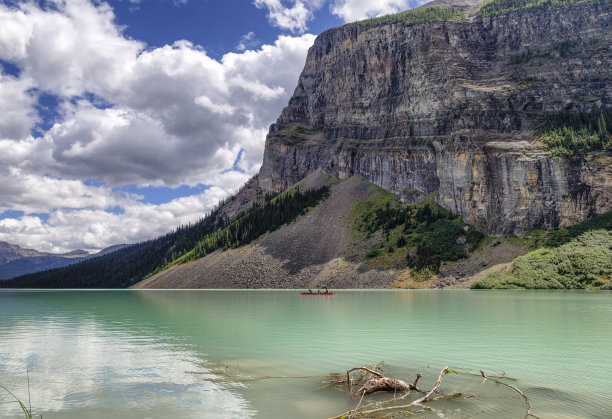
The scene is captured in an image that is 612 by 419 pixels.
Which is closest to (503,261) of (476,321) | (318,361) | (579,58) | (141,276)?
(476,321)

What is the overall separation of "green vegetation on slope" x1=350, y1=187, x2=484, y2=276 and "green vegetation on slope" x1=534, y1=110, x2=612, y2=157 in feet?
115

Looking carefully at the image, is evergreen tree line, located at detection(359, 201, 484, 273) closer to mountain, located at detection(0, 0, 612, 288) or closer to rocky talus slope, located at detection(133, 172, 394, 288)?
mountain, located at detection(0, 0, 612, 288)

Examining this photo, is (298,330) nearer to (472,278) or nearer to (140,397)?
(140,397)

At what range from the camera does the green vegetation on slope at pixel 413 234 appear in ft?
387

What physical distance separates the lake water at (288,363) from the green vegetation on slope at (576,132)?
10453 cm

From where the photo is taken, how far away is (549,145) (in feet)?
420

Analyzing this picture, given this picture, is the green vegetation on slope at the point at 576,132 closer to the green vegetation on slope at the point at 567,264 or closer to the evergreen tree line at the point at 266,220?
the green vegetation on slope at the point at 567,264

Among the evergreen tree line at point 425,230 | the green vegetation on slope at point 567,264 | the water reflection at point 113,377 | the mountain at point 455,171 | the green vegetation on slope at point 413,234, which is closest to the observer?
the water reflection at point 113,377

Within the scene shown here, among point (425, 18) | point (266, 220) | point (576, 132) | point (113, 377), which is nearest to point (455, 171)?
point (576, 132)

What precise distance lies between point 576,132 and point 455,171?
35916 millimetres

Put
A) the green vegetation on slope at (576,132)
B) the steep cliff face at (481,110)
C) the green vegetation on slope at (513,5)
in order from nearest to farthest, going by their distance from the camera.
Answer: the steep cliff face at (481,110)
the green vegetation on slope at (576,132)
the green vegetation on slope at (513,5)

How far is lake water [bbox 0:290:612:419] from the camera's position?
43.4 feet

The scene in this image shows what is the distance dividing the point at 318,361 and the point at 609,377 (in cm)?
1163

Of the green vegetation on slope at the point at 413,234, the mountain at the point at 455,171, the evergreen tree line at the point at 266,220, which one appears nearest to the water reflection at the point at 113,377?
the mountain at the point at 455,171
